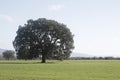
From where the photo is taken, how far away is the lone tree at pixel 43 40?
9406 centimetres

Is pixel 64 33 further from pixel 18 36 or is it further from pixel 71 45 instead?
pixel 18 36

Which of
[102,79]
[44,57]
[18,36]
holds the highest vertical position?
[18,36]

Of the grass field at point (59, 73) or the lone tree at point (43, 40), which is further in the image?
the lone tree at point (43, 40)

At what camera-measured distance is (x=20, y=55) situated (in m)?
94.6

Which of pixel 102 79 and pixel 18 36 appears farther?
pixel 18 36

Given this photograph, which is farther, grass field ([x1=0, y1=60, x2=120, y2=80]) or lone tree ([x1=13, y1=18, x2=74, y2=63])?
lone tree ([x1=13, y1=18, x2=74, y2=63])

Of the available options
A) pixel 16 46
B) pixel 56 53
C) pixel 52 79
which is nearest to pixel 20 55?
pixel 16 46

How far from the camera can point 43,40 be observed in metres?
94.8

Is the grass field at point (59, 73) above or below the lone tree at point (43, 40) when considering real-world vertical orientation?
below

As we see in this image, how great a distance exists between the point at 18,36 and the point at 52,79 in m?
69.7

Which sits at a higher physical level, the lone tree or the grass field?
the lone tree

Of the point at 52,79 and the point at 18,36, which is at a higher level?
→ the point at 18,36

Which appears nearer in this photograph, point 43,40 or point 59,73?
point 59,73

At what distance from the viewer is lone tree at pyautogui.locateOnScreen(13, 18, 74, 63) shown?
94.1 m
